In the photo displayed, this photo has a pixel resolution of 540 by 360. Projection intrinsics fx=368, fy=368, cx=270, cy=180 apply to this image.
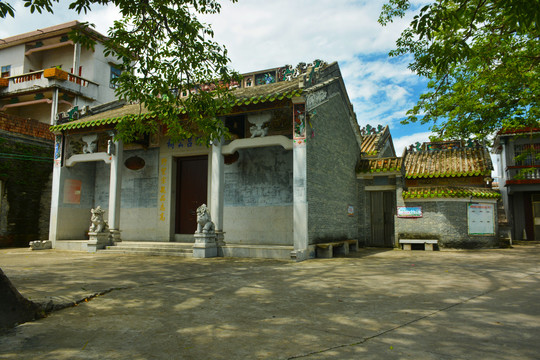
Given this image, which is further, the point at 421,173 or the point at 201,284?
the point at 421,173

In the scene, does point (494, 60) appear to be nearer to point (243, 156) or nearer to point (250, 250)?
point (243, 156)

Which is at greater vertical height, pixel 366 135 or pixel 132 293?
pixel 366 135

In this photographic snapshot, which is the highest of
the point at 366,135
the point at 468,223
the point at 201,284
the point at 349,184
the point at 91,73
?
the point at 91,73

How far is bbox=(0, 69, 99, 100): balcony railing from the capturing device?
17.0 metres

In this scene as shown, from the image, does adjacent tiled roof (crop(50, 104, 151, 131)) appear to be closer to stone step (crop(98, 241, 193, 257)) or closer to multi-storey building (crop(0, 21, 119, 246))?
multi-storey building (crop(0, 21, 119, 246))

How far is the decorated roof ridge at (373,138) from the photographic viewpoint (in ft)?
48.2

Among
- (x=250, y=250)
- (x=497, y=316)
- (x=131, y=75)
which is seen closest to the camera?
(x=497, y=316)

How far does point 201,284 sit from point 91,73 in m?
17.1

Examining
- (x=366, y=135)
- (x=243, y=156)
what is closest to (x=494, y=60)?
(x=366, y=135)

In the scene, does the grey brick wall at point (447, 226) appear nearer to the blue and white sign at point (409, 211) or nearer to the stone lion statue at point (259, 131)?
the blue and white sign at point (409, 211)

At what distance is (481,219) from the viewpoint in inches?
469

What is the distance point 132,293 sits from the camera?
15.3 ft

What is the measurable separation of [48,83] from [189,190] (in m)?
10.5

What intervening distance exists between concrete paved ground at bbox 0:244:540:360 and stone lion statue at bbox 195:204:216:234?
2.27 m
